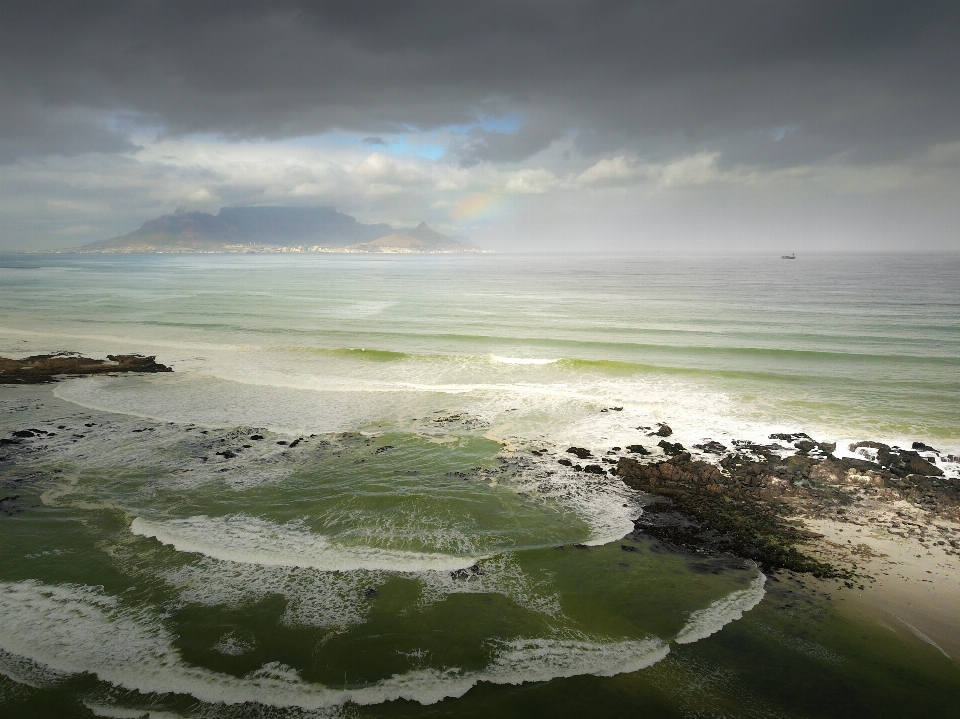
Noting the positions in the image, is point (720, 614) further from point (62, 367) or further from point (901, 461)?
point (62, 367)

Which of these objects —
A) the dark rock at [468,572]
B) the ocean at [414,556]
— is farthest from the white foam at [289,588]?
the dark rock at [468,572]

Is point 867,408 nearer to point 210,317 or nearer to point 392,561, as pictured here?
point 392,561

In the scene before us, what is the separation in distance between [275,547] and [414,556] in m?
2.72

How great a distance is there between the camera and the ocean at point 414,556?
6.77 meters

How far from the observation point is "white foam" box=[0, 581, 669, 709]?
6.59 m

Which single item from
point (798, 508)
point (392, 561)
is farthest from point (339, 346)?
point (798, 508)

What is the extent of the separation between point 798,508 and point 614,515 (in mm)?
4328

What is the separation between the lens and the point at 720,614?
26.7ft

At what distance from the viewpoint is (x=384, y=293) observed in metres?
68.3

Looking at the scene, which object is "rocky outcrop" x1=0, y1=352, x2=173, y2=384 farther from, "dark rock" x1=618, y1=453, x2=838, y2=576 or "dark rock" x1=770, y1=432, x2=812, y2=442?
"dark rock" x1=770, y1=432, x2=812, y2=442

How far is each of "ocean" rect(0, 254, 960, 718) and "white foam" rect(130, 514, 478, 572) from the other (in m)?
0.05

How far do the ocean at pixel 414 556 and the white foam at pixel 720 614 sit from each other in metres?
0.04

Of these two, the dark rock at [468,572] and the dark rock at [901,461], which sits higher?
the dark rock at [901,461]

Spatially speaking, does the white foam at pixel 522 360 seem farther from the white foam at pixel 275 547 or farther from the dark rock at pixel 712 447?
the white foam at pixel 275 547
